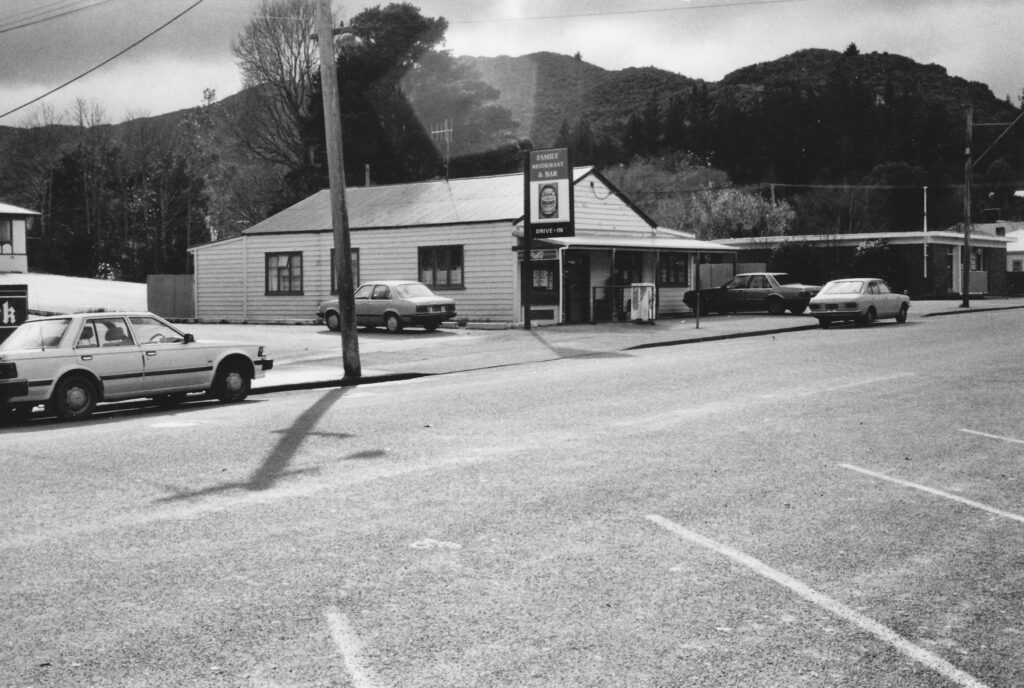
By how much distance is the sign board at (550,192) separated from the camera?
31.1 meters

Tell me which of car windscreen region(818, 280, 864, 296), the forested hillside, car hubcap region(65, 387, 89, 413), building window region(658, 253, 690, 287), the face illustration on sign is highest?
the forested hillside

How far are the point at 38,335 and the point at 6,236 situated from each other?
52.2 m

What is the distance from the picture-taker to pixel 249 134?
70.2 metres

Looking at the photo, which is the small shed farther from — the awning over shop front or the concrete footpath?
the awning over shop front

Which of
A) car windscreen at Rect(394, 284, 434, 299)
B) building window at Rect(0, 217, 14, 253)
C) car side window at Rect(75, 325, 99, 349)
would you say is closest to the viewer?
car side window at Rect(75, 325, 99, 349)

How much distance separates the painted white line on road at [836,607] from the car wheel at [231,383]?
10.6m

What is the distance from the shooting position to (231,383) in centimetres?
1666

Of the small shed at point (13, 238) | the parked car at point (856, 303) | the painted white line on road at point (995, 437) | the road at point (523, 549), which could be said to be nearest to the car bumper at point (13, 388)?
the road at point (523, 549)

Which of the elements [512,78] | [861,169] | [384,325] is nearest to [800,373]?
[384,325]

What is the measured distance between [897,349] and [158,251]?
212ft

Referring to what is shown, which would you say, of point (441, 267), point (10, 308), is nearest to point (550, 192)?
point (441, 267)

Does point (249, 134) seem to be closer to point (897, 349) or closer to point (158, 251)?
point (158, 251)

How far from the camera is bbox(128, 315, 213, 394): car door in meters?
15.7

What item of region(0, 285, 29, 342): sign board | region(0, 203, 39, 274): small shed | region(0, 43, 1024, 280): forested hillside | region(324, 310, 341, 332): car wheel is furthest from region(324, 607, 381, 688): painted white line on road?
region(0, 203, 39, 274): small shed
